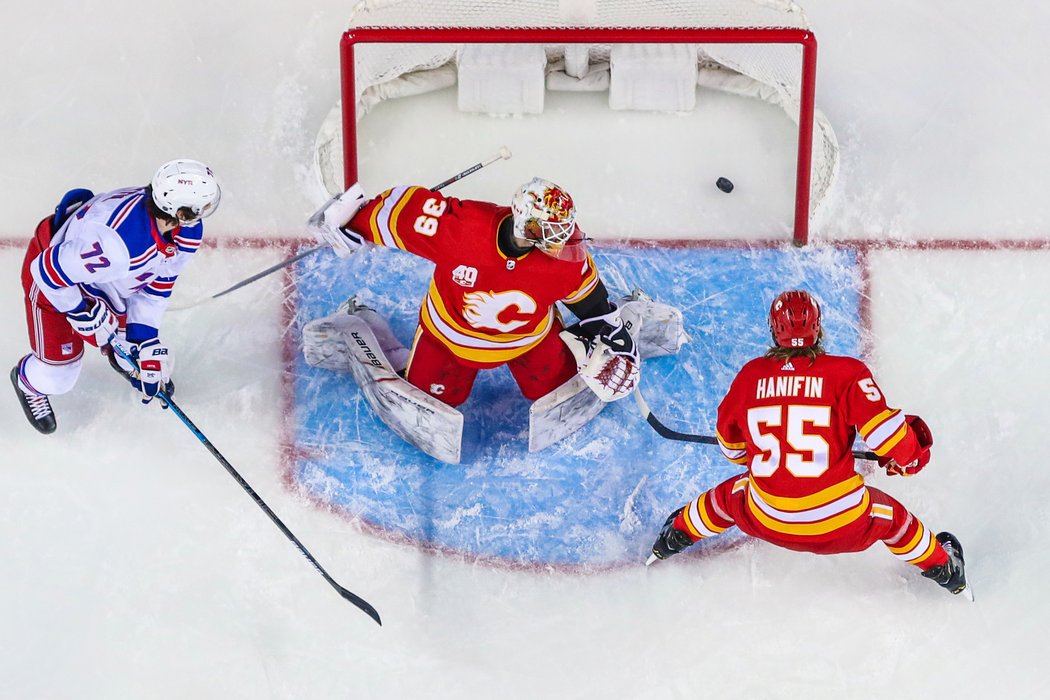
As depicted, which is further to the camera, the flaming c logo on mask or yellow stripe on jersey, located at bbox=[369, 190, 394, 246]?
yellow stripe on jersey, located at bbox=[369, 190, 394, 246]

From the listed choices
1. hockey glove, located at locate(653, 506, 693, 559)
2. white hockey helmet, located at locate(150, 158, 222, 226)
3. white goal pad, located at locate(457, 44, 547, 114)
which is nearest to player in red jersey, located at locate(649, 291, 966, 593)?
hockey glove, located at locate(653, 506, 693, 559)

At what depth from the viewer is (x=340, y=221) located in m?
3.34

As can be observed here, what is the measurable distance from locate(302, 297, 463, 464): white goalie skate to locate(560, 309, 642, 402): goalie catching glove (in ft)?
1.29

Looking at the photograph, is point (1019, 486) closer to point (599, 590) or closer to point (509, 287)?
point (599, 590)

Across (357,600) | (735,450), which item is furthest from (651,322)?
(357,600)

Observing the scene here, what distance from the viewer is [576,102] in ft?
13.8

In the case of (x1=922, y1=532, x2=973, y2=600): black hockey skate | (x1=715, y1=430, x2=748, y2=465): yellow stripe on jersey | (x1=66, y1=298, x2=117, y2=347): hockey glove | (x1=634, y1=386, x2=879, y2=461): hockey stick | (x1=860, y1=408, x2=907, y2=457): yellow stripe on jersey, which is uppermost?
(x1=66, y1=298, x2=117, y2=347): hockey glove

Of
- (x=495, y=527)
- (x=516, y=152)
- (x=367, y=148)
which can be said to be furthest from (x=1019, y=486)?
(x=367, y=148)

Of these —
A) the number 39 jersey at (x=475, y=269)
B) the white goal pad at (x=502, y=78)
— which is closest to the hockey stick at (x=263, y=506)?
the number 39 jersey at (x=475, y=269)

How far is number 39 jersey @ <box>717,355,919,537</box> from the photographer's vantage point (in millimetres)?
3137

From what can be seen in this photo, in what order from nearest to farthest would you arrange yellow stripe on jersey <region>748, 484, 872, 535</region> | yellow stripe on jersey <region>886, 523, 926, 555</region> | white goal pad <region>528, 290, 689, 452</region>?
yellow stripe on jersey <region>748, 484, 872, 535</region>
yellow stripe on jersey <region>886, 523, 926, 555</region>
white goal pad <region>528, 290, 689, 452</region>

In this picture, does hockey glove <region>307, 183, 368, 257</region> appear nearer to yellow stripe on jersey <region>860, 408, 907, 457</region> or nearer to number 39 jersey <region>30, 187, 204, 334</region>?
number 39 jersey <region>30, 187, 204, 334</region>

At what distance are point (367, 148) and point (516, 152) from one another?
0.50m

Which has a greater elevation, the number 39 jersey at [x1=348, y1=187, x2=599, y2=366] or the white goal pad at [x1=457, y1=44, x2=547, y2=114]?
the white goal pad at [x1=457, y1=44, x2=547, y2=114]
